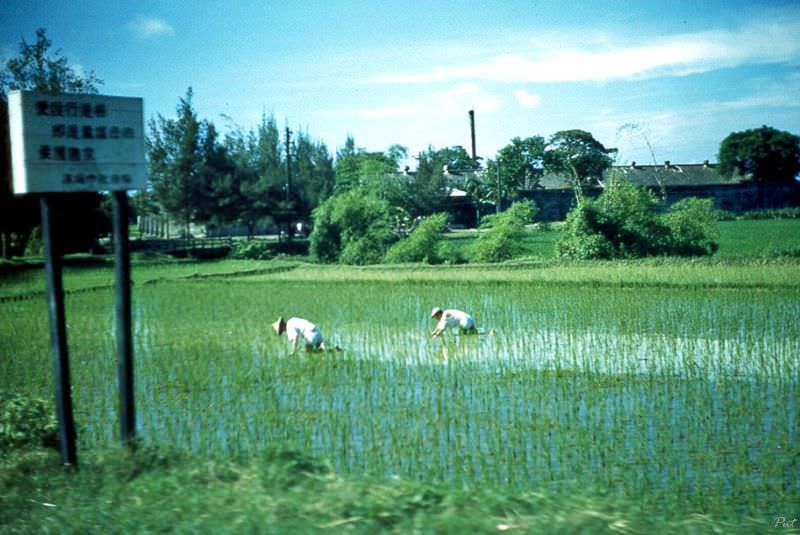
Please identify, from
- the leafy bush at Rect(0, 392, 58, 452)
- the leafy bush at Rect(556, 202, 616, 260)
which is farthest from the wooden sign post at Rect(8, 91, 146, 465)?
the leafy bush at Rect(556, 202, 616, 260)

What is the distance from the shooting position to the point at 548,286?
17.8 metres

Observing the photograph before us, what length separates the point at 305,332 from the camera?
1065 centimetres

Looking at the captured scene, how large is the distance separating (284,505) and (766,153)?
47730 millimetres

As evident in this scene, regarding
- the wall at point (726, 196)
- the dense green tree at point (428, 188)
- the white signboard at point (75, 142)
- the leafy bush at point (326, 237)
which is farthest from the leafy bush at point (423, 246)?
the white signboard at point (75, 142)

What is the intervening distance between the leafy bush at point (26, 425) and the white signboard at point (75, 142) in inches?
73.5

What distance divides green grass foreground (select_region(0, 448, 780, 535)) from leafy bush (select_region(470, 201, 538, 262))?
20905 mm

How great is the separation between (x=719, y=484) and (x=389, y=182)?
116 ft

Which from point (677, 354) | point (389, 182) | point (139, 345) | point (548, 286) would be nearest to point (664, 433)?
point (677, 354)

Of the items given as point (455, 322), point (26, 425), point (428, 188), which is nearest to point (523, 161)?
point (428, 188)

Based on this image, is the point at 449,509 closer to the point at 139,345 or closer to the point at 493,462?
the point at 493,462

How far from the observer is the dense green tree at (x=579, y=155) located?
172 ft

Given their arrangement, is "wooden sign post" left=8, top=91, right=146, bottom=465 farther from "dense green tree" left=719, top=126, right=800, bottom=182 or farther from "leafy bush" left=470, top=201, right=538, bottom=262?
"dense green tree" left=719, top=126, right=800, bottom=182

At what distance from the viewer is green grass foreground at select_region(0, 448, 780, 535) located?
395 centimetres

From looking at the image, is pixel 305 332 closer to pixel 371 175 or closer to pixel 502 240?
pixel 502 240
